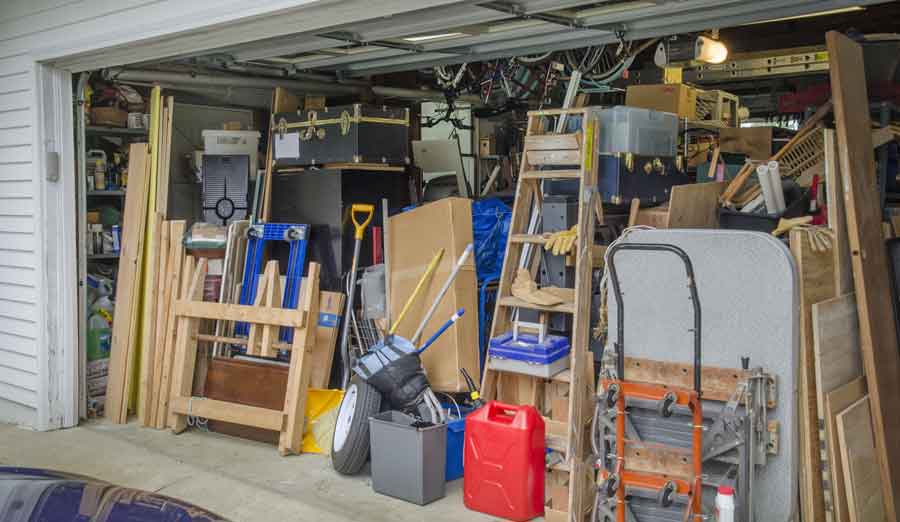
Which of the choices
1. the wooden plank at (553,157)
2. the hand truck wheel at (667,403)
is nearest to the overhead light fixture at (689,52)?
the wooden plank at (553,157)

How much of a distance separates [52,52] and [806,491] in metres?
5.12

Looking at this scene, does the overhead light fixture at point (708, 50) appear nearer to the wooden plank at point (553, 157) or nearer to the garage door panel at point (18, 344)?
the wooden plank at point (553, 157)

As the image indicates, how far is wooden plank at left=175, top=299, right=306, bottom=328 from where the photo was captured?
5227mm

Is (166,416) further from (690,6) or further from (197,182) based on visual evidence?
(690,6)

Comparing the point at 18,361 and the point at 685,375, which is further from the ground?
the point at 685,375

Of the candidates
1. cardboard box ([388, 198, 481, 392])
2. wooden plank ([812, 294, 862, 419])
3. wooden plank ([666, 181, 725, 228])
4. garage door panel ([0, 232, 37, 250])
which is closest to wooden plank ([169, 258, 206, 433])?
garage door panel ([0, 232, 37, 250])

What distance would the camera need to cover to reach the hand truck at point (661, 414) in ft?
10.2

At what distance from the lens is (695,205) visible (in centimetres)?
439

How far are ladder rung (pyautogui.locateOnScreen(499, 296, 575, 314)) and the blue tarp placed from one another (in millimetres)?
892

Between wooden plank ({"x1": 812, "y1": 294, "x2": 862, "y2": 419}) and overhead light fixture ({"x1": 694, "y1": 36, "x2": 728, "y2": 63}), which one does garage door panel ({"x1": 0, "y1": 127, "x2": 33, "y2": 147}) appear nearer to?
overhead light fixture ({"x1": 694, "y1": 36, "x2": 728, "y2": 63})

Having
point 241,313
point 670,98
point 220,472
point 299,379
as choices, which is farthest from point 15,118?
point 670,98

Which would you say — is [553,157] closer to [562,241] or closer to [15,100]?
[562,241]

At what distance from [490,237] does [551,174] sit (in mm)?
1025

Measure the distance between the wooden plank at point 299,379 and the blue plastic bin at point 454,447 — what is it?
998mm
